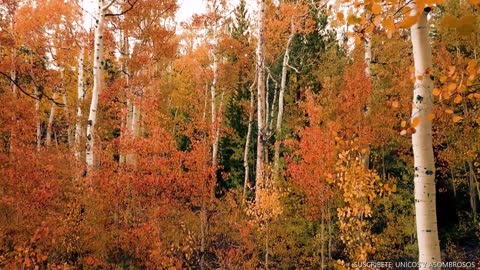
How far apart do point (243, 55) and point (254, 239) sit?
11.4 meters

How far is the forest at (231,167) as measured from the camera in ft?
25.2

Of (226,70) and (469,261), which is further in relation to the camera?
(226,70)

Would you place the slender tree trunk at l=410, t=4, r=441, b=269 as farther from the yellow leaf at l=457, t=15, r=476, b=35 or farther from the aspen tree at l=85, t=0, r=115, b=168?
the aspen tree at l=85, t=0, r=115, b=168

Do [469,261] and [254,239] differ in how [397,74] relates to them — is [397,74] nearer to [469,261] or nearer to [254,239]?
[469,261]

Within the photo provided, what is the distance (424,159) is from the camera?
10.3ft

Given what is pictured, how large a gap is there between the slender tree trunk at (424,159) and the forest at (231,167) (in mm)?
11

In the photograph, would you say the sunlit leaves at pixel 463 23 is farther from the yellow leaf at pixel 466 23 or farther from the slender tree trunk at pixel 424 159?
the slender tree trunk at pixel 424 159

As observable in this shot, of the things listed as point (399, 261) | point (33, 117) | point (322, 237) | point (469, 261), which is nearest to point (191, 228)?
point (322, 237)

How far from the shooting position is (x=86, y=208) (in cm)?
849

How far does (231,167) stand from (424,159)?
18.5 meters

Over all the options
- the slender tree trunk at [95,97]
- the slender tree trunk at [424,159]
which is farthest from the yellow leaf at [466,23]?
the slender tree trunk at [95,97]

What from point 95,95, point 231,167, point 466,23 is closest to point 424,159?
point 466,23

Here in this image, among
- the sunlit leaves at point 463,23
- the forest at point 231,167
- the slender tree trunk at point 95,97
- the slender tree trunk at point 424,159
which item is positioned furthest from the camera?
the slender tree trunk at point 95,97

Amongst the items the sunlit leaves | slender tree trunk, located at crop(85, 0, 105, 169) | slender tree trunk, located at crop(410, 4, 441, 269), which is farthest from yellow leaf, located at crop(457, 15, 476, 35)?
slender tree trunk, located at crop(85, 0, 105, 169)
